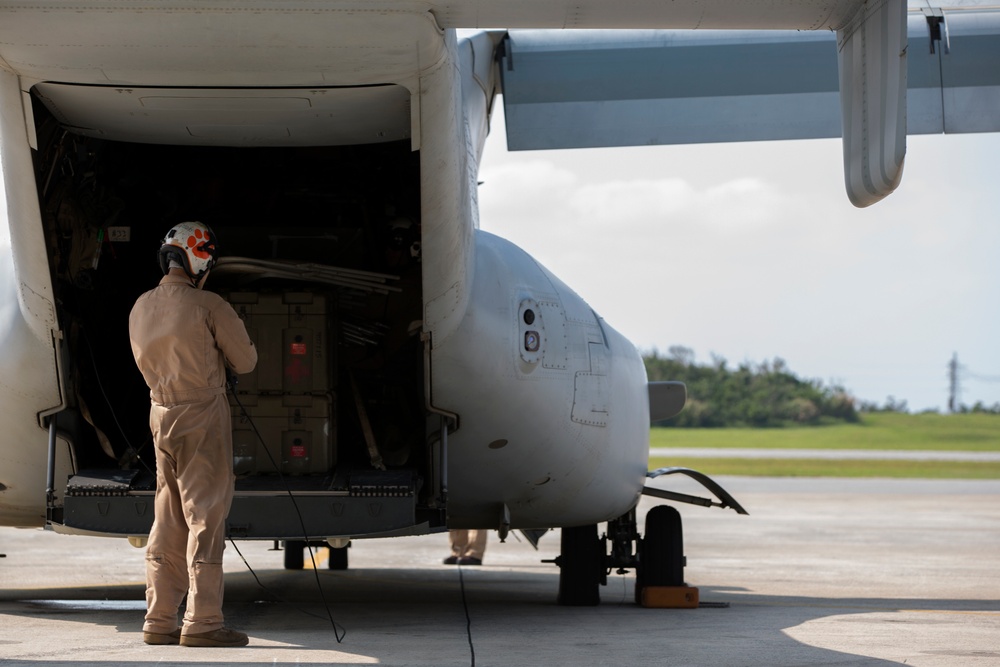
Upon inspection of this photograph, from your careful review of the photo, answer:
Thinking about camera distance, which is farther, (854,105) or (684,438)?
(684,438)

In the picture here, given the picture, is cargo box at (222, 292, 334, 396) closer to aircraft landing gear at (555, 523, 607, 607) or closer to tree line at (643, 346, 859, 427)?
aircraft landing gear at (555, 523, 607, 607)

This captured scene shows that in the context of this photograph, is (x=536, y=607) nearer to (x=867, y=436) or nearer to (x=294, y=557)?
(x=294, y=557)

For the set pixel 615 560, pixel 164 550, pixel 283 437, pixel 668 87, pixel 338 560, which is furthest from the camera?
pixel 338 560

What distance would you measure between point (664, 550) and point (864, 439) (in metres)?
50.8

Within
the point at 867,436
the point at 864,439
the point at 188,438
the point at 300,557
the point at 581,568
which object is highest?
the point at 867,436

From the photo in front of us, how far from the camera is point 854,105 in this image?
5.82 meters

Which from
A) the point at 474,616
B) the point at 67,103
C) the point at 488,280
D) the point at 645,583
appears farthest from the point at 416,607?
the point at 67,103

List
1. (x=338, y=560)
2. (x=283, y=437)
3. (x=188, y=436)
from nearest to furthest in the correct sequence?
(x=188, y=436) < (x=283, y=437) < (x=338, y=560)

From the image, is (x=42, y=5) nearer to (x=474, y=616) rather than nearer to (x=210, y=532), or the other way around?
(x=210, y=532)

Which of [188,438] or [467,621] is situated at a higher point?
[188,438]

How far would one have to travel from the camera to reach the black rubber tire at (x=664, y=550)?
9016 millimetres

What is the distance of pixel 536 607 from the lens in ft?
28.8

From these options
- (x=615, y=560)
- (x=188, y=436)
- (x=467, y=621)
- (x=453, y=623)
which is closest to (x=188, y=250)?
(x=188, y=436)

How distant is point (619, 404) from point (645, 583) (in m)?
1.40
